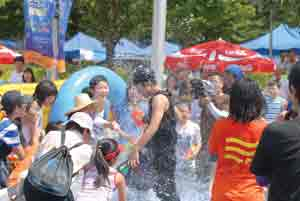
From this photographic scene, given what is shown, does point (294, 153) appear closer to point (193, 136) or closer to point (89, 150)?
point (89, 150)

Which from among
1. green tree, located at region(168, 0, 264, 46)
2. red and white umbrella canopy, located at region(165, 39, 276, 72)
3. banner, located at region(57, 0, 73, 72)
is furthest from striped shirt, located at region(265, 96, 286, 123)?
green tree, located at region(168, 0, 264, 46)

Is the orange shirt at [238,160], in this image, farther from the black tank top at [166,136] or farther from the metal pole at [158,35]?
the metal pole at [158,35]

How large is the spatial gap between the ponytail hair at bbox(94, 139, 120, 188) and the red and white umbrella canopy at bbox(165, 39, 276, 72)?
35.7 ft

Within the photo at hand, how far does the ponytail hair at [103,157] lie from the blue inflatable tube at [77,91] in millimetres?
2451

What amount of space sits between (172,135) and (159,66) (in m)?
3.50

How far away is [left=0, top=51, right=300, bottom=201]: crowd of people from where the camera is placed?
10.6 feet

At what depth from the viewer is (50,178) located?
412 centimetres

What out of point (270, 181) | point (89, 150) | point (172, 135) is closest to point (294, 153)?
point (270, 181)

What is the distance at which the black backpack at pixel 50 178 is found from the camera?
410 cm

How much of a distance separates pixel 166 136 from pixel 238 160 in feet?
5.90

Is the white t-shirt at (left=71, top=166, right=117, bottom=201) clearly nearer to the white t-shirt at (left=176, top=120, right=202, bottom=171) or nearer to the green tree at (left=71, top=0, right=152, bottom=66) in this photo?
the white t-shirt at (left=176, top=120, right=202, bottom=171)

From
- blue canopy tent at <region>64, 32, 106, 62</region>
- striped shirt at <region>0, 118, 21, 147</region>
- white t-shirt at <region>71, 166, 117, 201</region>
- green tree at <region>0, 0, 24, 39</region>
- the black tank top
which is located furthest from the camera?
green tree at <region>0, 0, 24, 39</region>

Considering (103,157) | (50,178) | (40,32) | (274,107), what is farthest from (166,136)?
(40,32)

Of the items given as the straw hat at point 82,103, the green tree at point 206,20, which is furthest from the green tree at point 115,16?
the straw hat at point 82,103
